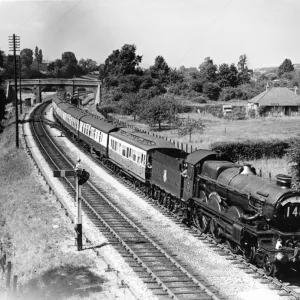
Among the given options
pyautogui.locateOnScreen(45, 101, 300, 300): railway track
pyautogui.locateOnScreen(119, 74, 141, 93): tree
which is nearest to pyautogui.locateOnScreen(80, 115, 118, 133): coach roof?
pyautogui.locateOnScreen(45, 101, 300, 300): railway track

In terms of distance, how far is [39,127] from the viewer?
188 ft

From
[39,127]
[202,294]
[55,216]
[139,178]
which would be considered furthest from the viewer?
[39,127]

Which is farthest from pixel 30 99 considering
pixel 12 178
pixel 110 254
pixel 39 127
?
pixel 110 254

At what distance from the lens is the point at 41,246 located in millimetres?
17297

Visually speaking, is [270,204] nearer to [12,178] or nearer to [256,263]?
[256,263]

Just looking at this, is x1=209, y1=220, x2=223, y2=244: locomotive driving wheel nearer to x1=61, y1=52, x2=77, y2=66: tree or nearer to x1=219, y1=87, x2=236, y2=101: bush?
x1=219, y1=87, x2=236, y2=101: bush

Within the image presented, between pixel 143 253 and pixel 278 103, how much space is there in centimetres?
5040

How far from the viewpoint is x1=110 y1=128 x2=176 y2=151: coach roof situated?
82.5 ft

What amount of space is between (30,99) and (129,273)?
326ft

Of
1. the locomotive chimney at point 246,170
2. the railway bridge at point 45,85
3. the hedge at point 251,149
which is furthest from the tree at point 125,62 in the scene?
the locomotive chimney at point 246,170

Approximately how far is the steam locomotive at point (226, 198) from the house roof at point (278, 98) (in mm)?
39380

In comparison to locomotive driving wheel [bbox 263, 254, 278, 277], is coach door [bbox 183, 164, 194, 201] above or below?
above

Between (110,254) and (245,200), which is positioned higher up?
(245,200)

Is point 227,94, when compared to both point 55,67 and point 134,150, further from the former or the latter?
point 55,67
